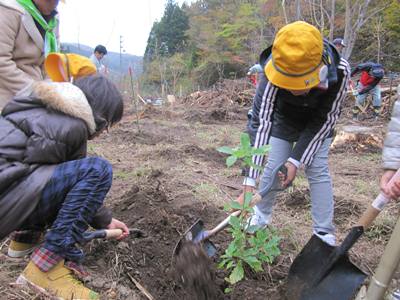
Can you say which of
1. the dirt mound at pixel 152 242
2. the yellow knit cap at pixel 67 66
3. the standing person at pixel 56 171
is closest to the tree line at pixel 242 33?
the dirt mound at pixel 152 242

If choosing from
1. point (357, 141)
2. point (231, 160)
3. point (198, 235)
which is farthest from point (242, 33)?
point (231, 160)

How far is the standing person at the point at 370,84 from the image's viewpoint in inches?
361

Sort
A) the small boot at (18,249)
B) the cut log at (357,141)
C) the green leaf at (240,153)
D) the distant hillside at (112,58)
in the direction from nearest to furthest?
the green leaf at (240,153)
the small boot at (18,249)
the cut log at (357,141)
the distant hillside at (112,58)

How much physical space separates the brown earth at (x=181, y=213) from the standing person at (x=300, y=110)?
0.37 metres

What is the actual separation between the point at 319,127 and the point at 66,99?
1484 mm

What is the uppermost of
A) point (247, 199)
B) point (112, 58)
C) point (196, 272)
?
point (247, 199)

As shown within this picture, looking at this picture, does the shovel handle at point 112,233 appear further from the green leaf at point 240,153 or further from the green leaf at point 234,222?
the green leaf at point 240,153

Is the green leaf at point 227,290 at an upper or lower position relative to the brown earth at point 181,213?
upper

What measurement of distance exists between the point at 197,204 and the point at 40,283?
1.50 metres

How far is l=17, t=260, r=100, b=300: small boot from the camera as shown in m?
1.83

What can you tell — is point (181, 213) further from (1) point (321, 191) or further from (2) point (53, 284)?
(2) point (53, 284)

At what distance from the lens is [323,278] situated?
80.3 inches

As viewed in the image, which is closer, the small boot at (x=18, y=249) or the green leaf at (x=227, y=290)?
the green leaf at (x=227, y=290)

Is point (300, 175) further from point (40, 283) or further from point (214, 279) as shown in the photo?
point (40, 283)
